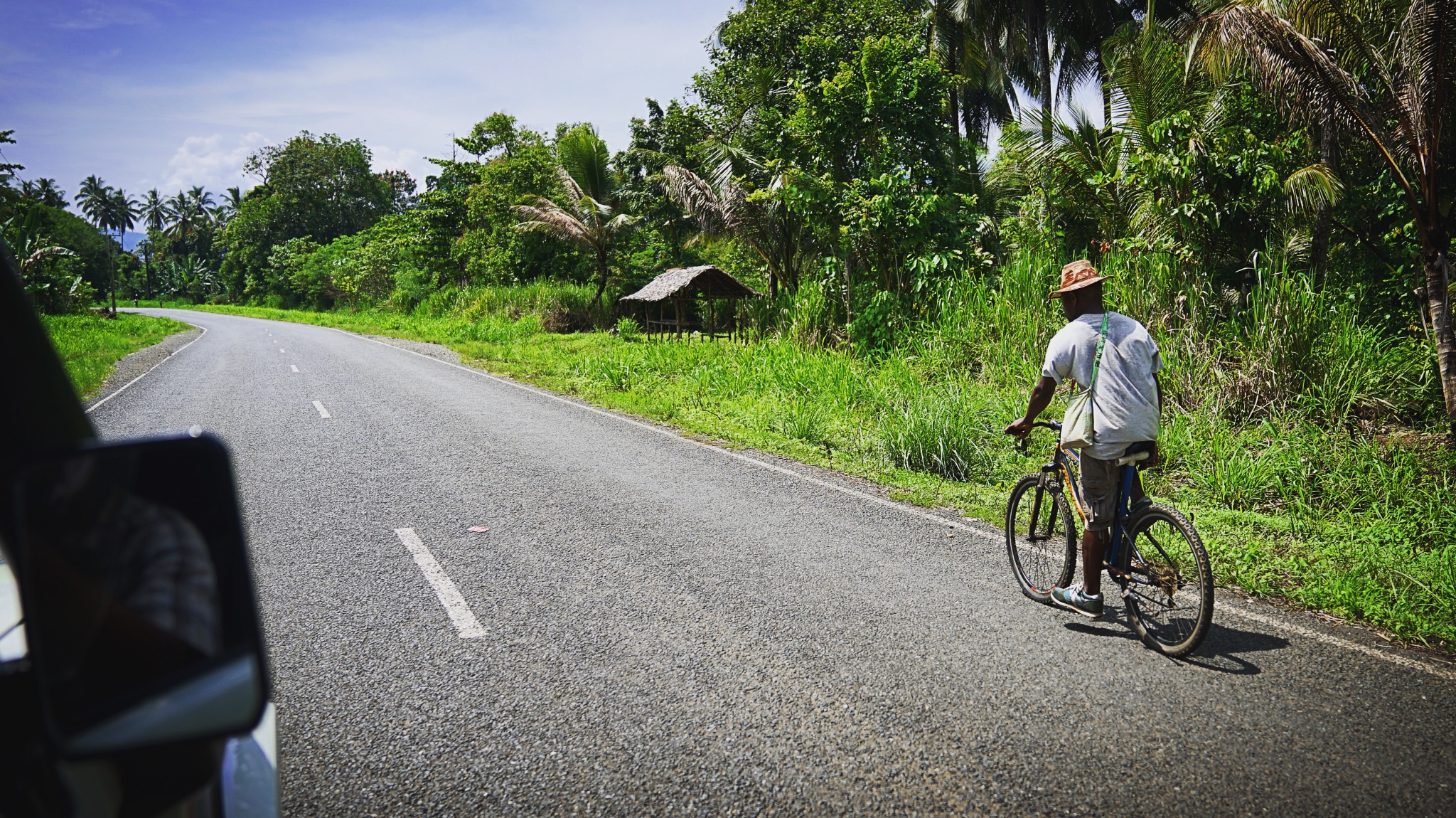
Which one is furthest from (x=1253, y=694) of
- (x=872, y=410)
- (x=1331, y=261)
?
(x=1331, y=261)

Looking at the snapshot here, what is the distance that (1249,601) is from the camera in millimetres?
4660

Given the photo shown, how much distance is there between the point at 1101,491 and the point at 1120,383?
580 millimetres

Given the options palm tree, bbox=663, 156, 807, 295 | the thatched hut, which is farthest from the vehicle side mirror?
the thatched hut

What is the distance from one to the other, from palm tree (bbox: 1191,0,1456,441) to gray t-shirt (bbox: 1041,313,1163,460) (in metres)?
6.18

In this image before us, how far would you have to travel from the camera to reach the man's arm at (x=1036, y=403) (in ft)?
14.4

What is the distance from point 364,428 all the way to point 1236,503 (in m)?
9.28

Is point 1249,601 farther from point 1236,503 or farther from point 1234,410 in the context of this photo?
point 1234,410

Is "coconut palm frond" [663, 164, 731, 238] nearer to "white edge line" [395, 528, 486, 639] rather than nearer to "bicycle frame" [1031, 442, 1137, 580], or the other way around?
"white edge line" [395, 528, 486, 639]

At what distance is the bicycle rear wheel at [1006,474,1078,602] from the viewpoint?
4633 mm

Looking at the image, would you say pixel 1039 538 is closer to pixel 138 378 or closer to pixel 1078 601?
pixel 1078 601

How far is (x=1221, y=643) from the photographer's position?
403 cm

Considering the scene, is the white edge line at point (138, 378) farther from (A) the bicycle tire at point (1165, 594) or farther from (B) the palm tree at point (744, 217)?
(B) the palm tree at point (744, 217)

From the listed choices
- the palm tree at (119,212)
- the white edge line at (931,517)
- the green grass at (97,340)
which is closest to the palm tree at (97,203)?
the palm tree at (119,212)

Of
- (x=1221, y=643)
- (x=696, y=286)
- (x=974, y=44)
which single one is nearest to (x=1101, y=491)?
(x=1221, y=643)
